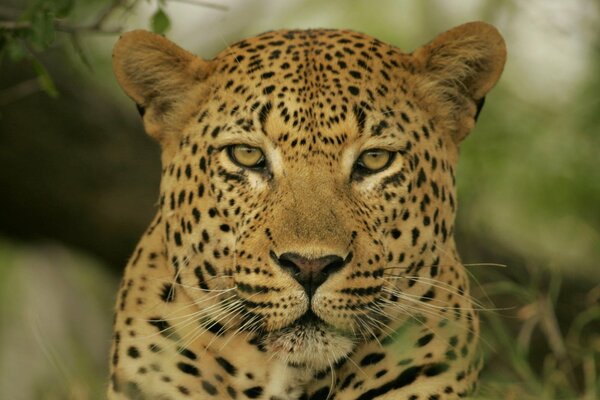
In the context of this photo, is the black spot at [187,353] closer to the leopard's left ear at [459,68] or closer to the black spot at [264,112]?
the black spot at [264,112]

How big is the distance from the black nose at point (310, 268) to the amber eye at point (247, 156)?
2.32 ft

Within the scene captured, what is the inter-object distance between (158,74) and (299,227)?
4.40 ft

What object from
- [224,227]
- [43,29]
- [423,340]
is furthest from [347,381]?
[43,29]

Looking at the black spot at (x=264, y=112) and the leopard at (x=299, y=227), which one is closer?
the leopard at (x=299, y=227)

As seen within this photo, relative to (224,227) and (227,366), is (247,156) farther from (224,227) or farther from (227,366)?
(227,366)

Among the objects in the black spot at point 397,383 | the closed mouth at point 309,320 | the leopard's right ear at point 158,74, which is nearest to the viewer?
the closed mouth at point 309,320

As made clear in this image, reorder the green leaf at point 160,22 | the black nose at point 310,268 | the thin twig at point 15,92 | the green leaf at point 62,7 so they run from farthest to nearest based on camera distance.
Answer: the thin twig at point 15,92
the green leaf at point 160,22
the green leaf at point 62,7
the black nose at point 310,268

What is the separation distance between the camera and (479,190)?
1005 cm

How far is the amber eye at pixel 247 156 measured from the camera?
5.05 metres

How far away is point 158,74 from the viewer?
545 cm

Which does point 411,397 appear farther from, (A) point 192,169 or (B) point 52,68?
(B) point 52,68

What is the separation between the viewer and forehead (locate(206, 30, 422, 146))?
502cm

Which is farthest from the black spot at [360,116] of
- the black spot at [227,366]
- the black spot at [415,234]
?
the black spot at [227,366]

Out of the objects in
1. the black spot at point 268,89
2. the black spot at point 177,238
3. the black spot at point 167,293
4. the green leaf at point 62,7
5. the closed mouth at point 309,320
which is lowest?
the black spot at point 167,293
